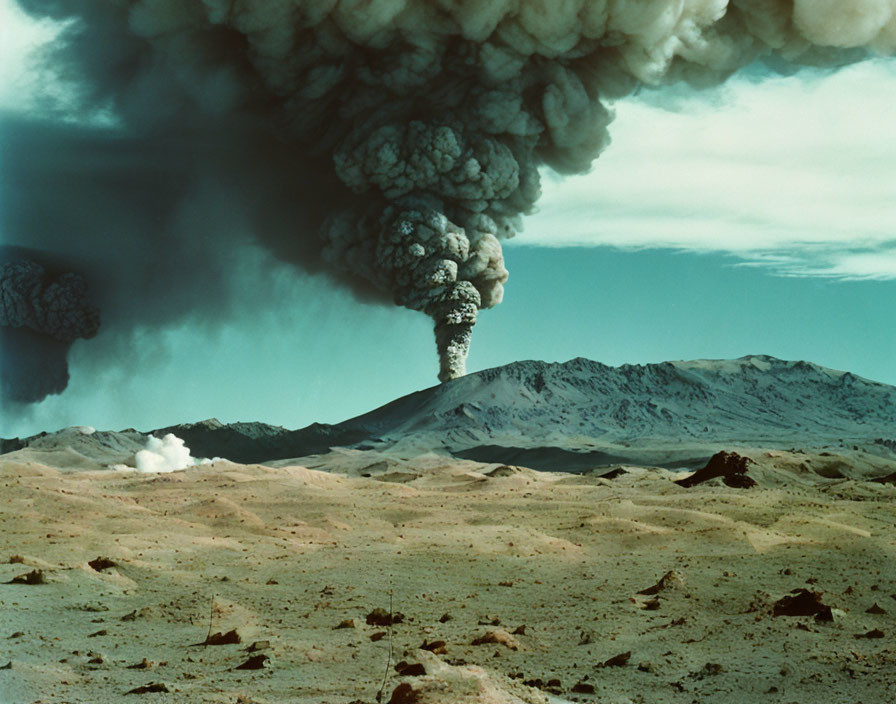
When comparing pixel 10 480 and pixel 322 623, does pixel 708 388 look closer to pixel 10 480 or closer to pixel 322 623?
pixel 10 480

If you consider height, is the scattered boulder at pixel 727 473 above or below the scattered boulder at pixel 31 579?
above

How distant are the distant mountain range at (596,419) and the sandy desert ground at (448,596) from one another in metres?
26.3

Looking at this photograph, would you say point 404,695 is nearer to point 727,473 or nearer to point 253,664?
point 253,664

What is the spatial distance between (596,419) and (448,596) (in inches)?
1968

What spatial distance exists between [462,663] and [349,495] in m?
15.3

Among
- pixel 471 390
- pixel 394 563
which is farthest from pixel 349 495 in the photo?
pixel 471 390

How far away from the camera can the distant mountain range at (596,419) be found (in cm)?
5156

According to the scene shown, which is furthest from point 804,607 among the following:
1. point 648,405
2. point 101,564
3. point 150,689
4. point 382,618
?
point 648,405

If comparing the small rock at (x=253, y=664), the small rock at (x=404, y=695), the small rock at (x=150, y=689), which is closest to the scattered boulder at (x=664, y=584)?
the small rock at (x=253, y=664)

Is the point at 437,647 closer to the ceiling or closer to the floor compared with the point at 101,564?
closer to the floor

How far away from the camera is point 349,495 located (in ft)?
76.5

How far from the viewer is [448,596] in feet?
38.5

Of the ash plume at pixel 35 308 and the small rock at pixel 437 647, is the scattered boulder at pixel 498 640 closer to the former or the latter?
the small rock at pixel 437 647

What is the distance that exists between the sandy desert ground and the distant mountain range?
86.2ft
